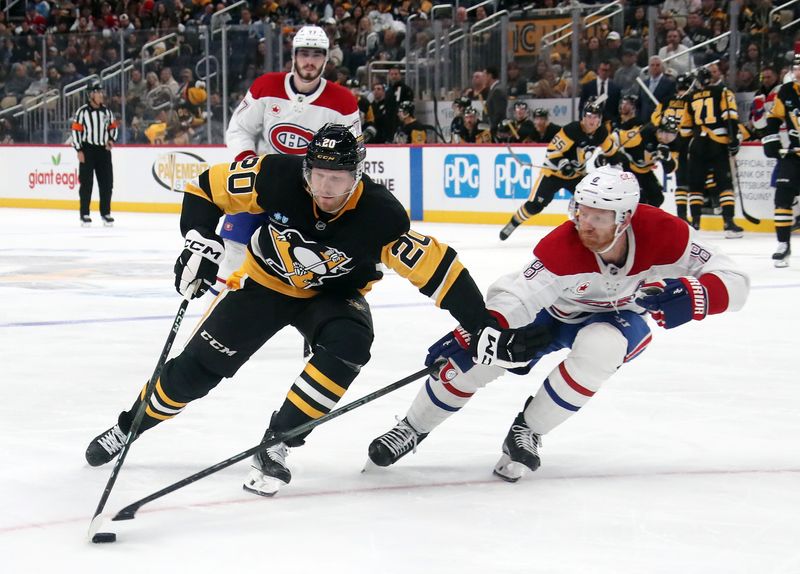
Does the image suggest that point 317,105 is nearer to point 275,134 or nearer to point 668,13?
point 275,134

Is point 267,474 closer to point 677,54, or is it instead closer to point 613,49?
point 677,54

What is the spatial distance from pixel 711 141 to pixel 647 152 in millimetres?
853

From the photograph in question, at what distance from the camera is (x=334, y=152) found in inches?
116

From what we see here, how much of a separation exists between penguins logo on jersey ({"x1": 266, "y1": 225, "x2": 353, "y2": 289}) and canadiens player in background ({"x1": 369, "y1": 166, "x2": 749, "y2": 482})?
1.12 feet

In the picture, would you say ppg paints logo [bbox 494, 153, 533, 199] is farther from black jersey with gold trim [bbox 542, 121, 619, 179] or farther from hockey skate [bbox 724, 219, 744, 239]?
hockey skate [bbox 724, 219, 744, 239]

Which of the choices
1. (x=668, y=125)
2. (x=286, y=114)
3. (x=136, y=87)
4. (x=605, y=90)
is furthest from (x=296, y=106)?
(x=136, y=87)

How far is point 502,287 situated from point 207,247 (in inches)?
30.6

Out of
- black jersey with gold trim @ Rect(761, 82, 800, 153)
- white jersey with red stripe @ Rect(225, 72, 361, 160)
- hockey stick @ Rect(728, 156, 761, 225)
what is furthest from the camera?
hockey stick @ Rect(728, 156, 761, 225)

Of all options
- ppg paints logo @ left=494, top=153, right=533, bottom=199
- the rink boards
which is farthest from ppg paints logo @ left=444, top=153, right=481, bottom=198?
ppg paints logo @ left=494, top=153, right=533, bottom=199

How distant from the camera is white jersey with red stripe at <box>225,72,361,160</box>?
5.13 metres

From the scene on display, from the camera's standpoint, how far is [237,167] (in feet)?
10.4

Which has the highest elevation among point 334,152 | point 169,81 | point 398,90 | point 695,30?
point 695,30

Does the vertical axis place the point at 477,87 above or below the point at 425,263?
above

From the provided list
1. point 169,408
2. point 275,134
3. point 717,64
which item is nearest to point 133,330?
point 275,134
